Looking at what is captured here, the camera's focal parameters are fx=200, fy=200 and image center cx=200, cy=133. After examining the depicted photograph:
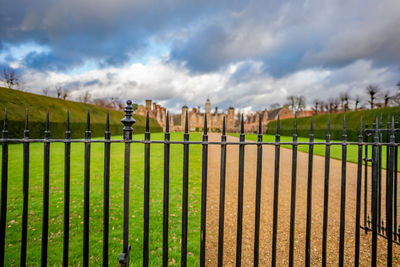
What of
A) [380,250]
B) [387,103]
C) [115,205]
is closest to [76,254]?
[115,205]

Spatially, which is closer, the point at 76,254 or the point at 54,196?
the point at 76,254

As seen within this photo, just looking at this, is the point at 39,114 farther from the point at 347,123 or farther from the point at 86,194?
the point at 347,123

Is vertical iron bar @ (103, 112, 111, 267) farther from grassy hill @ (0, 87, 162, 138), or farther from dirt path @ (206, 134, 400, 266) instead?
grassy hill @ (0, 87, 162, 138)

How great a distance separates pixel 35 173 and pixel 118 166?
2809 mm

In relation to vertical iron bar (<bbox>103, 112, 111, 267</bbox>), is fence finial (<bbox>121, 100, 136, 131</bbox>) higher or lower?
higher

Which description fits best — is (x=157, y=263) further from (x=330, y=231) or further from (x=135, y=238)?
(x=330, y=231)

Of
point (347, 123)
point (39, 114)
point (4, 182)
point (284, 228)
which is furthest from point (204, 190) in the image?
point (347, 123)

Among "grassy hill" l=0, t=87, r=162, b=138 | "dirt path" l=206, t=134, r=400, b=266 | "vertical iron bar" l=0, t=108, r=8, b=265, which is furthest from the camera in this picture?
"grassy hill" l=0, t=87, r=162, b=138

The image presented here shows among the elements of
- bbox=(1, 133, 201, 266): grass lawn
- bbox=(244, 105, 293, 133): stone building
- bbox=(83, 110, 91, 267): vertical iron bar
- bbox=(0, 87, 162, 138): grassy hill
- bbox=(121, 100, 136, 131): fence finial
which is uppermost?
bbox=(244, 105, 293, 133): stone building

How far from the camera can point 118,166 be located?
8766 millimetres

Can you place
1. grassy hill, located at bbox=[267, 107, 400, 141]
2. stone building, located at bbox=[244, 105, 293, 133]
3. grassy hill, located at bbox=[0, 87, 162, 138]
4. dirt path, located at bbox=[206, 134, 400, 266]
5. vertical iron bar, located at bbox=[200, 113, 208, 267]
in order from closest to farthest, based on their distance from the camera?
vertical iron bar, located at bbox=[200, 113, 208, 267] → dirt path, located at bbox=[206, 134, 400, 266] → grassy hill, located at bbox=[0, 87, 162, 138] → grassy hill, located at bbox=[267, 107, 400, 141] → stone building, located at bbox=[244, 105, 293, 133]

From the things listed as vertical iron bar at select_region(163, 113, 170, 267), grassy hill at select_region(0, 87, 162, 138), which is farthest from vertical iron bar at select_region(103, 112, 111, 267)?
grassy hill at select_region(0, 87, 162, 138)

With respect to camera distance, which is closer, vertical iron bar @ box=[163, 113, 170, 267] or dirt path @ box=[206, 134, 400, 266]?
vertical iron bar @ box=[163, 113, 170, 267]

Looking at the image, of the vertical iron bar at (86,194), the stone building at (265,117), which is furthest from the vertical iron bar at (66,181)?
the stone building at (265,117)
